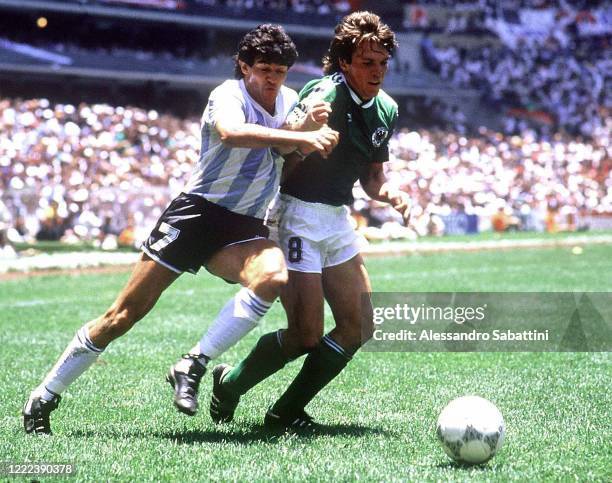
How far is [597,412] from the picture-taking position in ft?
20.1

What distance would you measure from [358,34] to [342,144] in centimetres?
60

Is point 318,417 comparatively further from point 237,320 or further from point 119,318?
point 119,318

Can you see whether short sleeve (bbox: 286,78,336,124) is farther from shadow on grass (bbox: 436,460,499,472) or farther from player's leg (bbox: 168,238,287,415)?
shadow on grass (bbox: 436,460,499,472)

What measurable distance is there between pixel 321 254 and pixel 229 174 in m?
0.69

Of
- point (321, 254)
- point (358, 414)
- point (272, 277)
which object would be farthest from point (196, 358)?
point (358, 414)

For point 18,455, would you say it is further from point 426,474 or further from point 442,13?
point 442,13

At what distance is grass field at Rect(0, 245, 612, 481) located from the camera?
4703 mm

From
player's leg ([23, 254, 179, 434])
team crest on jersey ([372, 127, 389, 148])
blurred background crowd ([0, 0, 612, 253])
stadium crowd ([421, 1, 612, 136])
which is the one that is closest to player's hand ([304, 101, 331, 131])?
team crest on jersey ([372, 127, 389, 148])

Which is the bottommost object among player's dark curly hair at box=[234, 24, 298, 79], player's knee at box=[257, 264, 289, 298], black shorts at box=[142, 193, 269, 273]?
player's knee at box=[257, 264, 289, 298]

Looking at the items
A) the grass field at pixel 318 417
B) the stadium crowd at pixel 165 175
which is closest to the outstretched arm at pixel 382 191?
the grass field at pixel 318 417

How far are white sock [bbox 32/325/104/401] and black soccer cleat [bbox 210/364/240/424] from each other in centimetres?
70

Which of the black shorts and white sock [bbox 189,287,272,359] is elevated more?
the black shorts

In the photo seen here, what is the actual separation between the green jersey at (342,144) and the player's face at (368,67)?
7cm

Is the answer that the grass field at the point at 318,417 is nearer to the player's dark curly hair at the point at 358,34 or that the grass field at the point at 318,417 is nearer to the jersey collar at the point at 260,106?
the jersey collar at the point at 260,106
